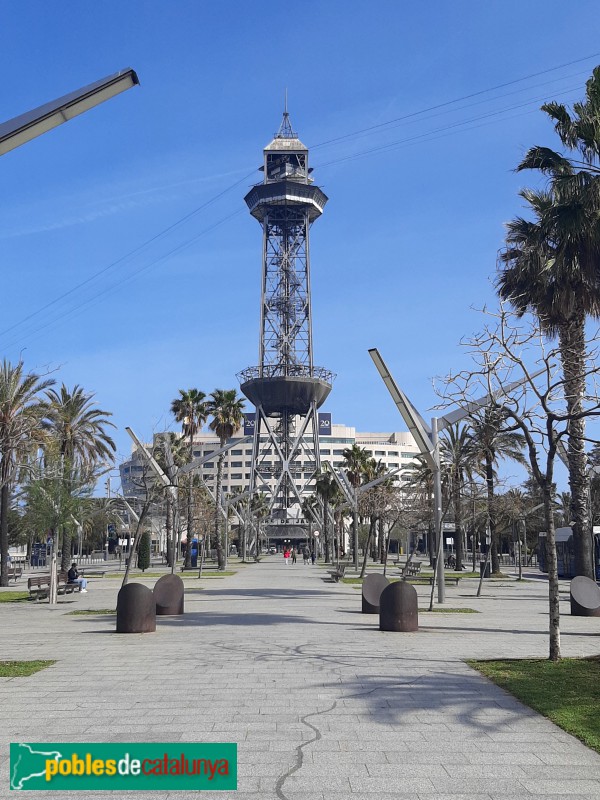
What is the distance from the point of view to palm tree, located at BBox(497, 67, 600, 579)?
62.9 ft

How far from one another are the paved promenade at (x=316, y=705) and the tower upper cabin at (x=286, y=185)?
12500 cm

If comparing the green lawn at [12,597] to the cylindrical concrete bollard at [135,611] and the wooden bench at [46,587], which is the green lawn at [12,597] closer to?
the wooden bench at [46,587]

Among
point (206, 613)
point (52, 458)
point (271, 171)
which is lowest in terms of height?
point (206, 613)

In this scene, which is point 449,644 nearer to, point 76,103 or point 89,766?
point 89,766

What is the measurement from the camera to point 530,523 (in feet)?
282

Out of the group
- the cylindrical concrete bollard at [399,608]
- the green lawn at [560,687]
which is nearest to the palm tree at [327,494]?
the cylindrical concrete bollard at [399,608]

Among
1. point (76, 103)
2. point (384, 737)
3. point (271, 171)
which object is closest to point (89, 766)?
point (384, 737)

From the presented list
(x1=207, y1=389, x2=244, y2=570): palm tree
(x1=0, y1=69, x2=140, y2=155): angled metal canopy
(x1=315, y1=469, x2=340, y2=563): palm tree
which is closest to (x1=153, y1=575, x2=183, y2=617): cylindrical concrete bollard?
(x1=0, y1=69, x2=140, y2=155): angled metal canopy

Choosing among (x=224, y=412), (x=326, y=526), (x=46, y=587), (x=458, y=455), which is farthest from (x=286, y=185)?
(x=46, y=587)

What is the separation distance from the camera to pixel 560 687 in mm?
10727

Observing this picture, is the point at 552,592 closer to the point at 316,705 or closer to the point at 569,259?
the point at 316,705

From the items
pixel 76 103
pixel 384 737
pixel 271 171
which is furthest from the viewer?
pixel 271 171

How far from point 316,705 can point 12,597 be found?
23766 millimetres

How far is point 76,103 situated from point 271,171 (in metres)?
139
